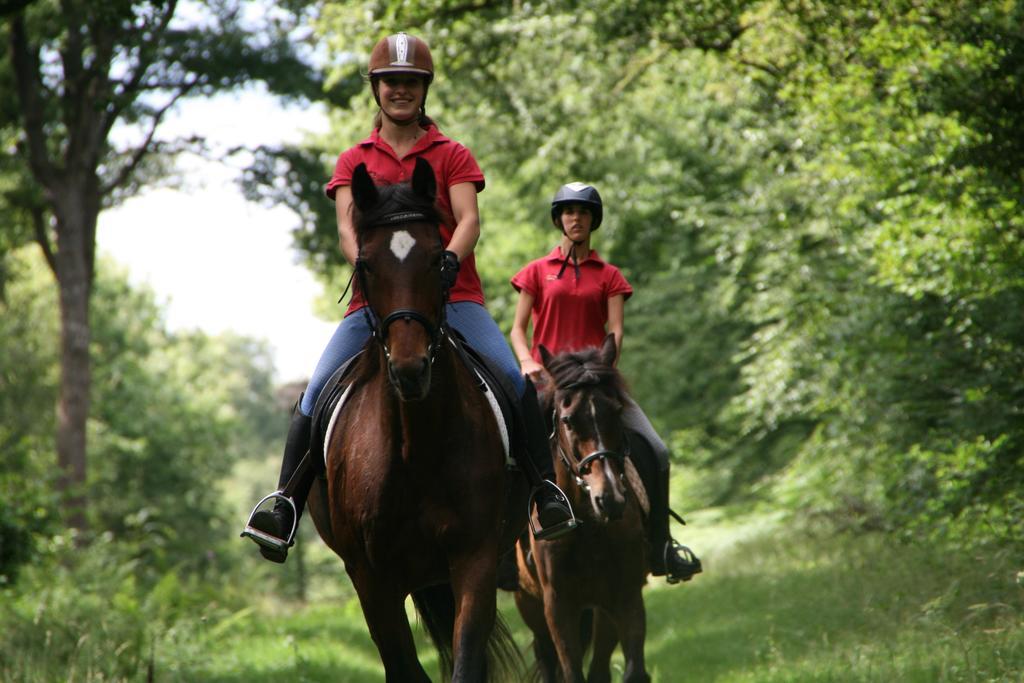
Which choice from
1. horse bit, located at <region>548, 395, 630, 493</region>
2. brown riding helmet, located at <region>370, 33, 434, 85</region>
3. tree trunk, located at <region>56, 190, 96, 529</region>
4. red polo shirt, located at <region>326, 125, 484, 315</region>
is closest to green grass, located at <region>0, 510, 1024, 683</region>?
horse bit, located at <region>548, 395, 630, 493</region>

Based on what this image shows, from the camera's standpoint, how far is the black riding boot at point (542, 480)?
21.1ft

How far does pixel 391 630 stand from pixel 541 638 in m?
3.70

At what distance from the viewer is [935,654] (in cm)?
825

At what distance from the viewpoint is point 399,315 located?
4973 millimetres

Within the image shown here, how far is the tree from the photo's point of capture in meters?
20.2

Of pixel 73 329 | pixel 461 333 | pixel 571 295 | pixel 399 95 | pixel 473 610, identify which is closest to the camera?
pixel 473 610

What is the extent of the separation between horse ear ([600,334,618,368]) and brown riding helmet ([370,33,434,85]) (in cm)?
304

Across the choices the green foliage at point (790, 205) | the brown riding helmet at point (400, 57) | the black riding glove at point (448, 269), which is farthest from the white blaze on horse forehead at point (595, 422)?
the green foliage at point (790, 205)

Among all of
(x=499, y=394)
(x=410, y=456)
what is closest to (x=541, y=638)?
(x=499, y=394)

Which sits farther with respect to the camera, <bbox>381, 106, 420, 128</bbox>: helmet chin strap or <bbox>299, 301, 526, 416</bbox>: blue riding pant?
<bbox>299, 301, 526, 416</bbox>: blue riding pant

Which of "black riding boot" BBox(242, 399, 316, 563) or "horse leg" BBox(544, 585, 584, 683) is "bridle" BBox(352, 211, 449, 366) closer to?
"black riding boot" BBox(242, 399, 316, 563)

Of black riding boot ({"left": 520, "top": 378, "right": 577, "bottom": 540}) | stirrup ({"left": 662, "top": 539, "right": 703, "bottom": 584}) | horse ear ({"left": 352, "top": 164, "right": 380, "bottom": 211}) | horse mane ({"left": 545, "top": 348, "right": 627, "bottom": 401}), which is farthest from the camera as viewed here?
stirrup ({"left": 662, "top": 539, "right": 703, "bottom": 584})

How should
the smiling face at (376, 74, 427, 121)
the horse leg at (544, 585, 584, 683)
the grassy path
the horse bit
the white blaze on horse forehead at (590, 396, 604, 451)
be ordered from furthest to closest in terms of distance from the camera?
the grassy path → the white blaze on horse forehead at (590, 396, 604, 451) → the horse bit → the horse leg at (544, 585, 584, 683) → the smiling face at (376, 74, 427, 121)

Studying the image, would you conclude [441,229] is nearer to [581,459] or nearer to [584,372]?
[584,372]
